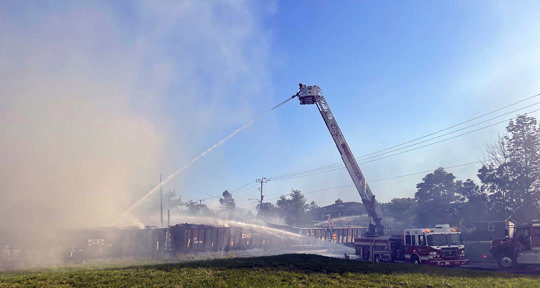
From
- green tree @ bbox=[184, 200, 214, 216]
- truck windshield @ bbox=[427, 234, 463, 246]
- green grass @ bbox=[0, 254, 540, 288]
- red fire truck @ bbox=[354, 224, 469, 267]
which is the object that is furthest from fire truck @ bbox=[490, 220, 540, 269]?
green tree @ bbox=[184, 200, 214, 216]

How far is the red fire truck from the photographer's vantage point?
22.7 meters

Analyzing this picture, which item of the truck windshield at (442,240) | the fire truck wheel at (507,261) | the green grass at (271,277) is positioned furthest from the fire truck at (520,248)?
the green grass at (271,277)

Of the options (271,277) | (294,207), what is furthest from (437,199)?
(271,277)

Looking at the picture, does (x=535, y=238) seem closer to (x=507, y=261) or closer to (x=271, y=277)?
(x=507, y=261)

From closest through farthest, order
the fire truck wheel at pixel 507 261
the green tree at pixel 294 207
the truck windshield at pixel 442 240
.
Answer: the truck windshield at pixel 442 240 < the fire truck wheel at pixel 507 261 < the green tree at pixel 294 207

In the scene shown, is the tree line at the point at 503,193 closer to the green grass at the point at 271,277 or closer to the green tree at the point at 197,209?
the green grass at the point at 271,277

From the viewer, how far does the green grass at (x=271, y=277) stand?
1267 cm

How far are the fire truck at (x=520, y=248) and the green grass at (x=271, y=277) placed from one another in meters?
7.89

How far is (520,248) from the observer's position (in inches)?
909

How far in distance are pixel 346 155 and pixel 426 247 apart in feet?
34.1

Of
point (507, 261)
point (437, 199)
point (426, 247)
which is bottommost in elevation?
point (507, 261)

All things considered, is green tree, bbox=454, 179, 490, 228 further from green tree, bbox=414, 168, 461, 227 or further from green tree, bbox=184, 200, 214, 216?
green tree, bbox=184, 200, 214, 216

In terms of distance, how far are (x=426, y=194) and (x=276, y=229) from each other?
3734 centimetres

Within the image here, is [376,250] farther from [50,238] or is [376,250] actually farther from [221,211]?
[221,211]
